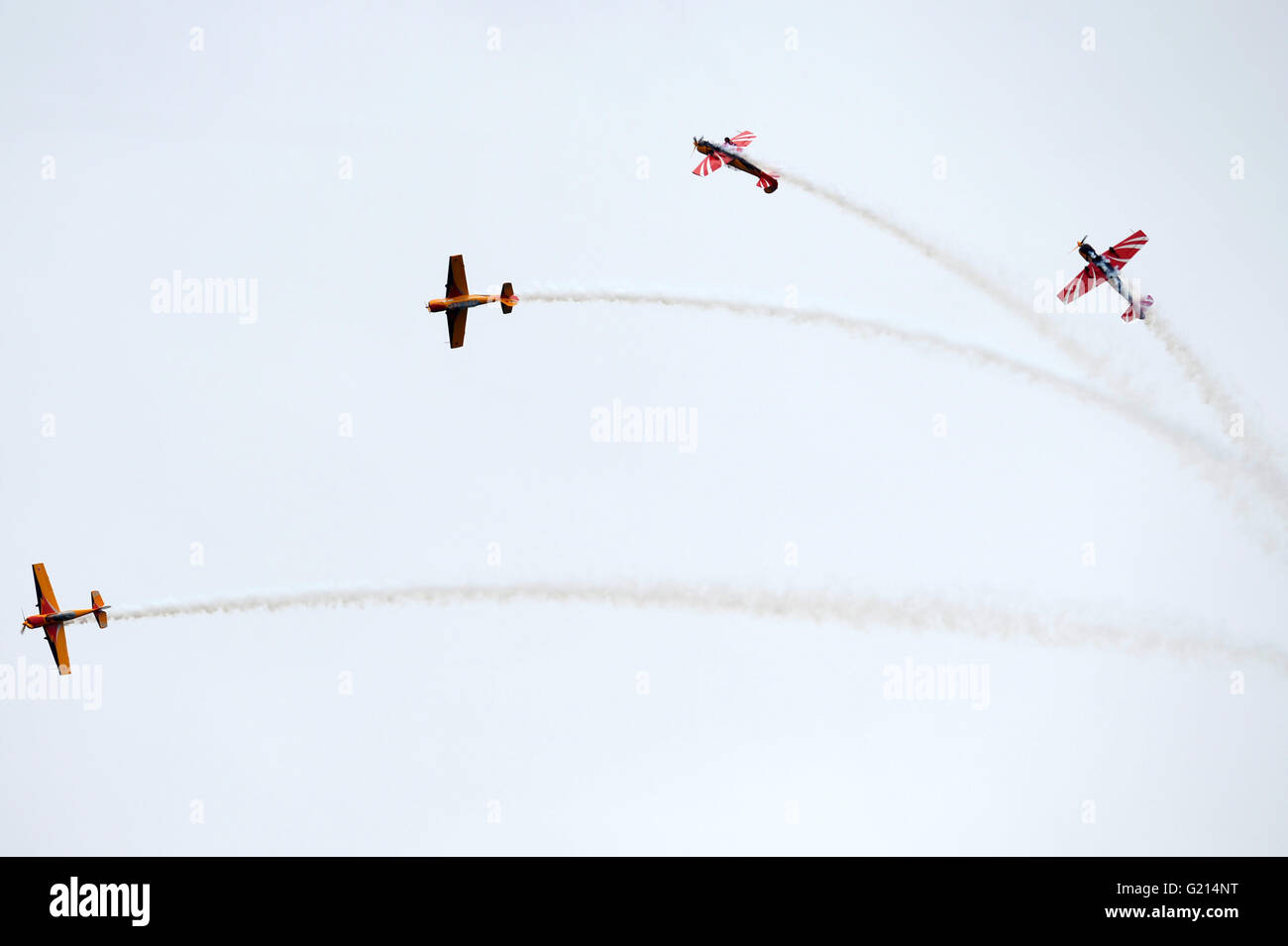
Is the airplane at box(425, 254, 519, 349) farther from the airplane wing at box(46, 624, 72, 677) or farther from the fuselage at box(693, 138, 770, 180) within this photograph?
the airplane wing at box(46, 624, 72, 677)

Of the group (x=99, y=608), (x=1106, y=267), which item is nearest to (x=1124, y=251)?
(x=1106, y=267)

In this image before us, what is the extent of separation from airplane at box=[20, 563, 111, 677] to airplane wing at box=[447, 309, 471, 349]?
61.1ft

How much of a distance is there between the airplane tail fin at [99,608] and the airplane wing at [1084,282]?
41.4 meters

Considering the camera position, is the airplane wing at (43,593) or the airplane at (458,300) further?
the airplane wing at (43,593)

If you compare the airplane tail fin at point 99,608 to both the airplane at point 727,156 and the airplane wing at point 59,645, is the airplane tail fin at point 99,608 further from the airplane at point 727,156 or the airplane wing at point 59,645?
the airplane at point 727,156

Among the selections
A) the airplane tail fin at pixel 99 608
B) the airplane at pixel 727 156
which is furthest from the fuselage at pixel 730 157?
the airplane tail fin at pixel 99 608

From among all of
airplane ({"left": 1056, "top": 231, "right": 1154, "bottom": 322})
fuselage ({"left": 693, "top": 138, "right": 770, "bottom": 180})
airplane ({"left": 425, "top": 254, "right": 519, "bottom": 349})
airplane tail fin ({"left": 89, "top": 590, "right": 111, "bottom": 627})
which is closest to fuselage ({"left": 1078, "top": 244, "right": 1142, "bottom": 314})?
airplane ({"left": 1056, "top": 231, "right": 1154, "bottom": 322})

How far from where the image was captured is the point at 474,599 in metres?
69.1

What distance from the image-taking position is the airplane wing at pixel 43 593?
79.1 m

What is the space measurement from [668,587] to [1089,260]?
2272cm

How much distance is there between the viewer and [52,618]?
256 ft

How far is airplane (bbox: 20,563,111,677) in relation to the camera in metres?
77.4
